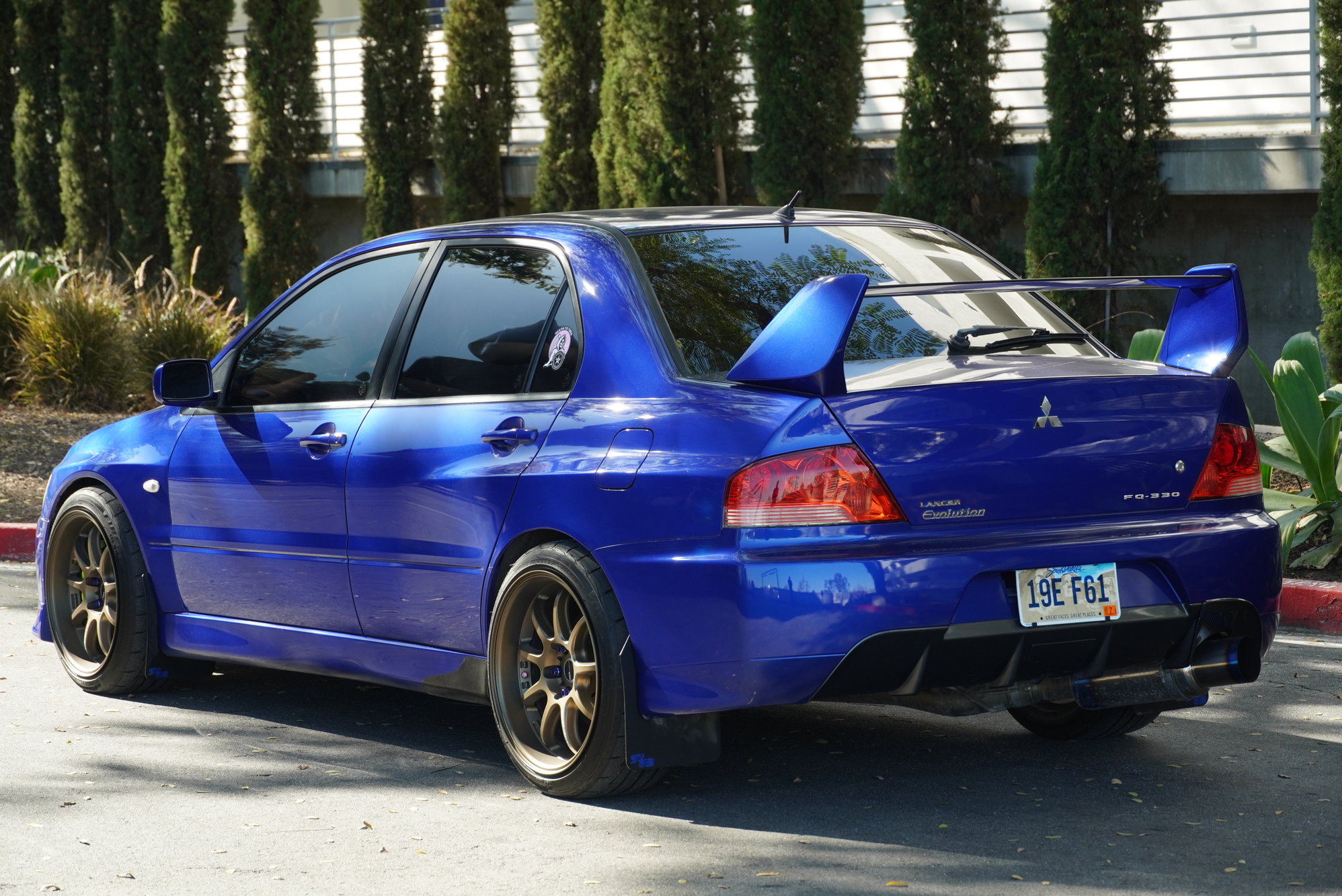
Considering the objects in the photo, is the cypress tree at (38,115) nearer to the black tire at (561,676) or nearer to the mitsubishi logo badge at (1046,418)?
the black tire at (561,676)

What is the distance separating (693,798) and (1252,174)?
26.6ft

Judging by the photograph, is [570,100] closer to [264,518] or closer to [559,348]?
[264,518]

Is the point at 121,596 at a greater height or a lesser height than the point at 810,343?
lesser

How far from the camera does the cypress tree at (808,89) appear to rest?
536 inches

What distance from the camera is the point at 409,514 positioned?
5340mm

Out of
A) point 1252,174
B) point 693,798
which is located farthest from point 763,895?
point 1252,174

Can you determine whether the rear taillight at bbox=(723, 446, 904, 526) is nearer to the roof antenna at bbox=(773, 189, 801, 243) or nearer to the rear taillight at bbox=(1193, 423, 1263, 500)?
the rear taillight at bbox=(1193, 423, 1263, 500)

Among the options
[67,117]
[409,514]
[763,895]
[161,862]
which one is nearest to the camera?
[763,895]

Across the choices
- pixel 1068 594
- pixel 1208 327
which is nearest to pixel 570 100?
pixel 1208 327

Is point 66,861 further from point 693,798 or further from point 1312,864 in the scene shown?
point 1312,864

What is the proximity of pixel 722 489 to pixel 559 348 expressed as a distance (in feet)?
2.89

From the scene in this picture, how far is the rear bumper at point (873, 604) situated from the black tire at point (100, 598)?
96.4 inches

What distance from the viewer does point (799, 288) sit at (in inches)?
203

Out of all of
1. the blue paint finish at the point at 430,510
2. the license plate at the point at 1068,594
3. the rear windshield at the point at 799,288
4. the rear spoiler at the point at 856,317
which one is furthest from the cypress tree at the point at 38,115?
the license plate at the point at 1068,594
